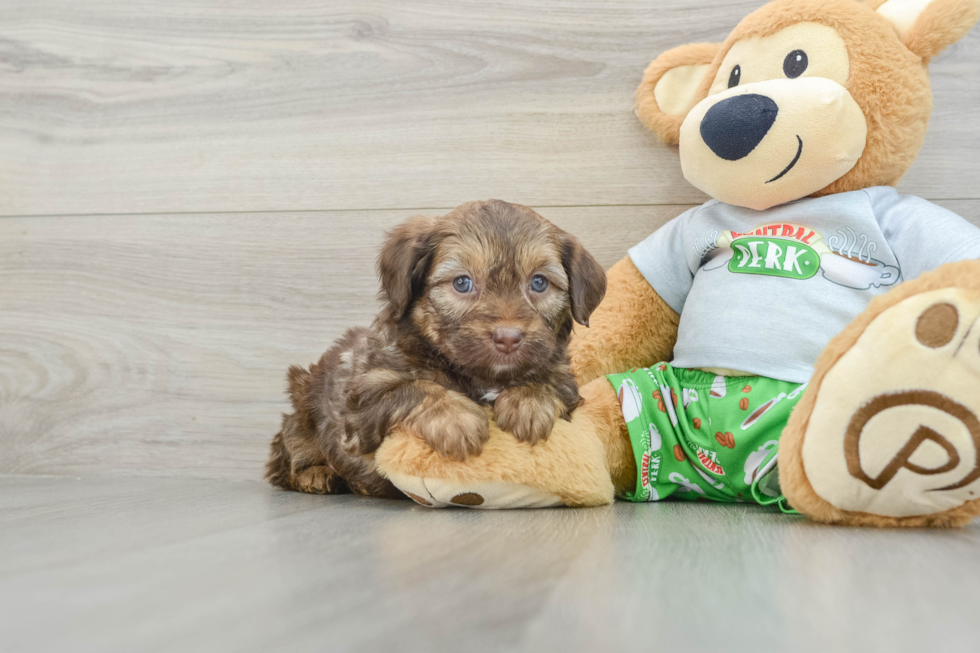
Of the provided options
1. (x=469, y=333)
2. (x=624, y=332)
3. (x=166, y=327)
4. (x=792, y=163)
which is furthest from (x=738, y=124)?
(x=166, y=327)

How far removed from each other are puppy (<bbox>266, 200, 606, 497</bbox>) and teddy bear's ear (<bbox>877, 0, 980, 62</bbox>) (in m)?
0.98

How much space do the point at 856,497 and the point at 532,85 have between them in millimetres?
1671

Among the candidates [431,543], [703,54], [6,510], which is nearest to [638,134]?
[703,54]

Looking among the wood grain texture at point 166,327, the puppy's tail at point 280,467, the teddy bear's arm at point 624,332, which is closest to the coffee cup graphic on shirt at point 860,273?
the teddy bear's arm at point 624,332

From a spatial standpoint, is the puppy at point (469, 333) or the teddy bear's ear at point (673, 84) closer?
the puppy at point (469, 333)

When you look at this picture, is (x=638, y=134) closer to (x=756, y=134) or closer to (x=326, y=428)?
(x=756, y=134)

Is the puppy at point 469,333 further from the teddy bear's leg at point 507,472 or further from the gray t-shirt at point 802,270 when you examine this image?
the gray t-shirt at point 802,270

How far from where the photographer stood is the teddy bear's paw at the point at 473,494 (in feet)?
5.03

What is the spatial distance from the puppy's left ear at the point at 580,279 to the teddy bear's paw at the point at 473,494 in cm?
42

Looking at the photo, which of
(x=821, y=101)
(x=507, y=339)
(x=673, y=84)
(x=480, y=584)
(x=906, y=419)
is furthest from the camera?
(x=673, y=84)

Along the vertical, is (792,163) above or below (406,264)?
above

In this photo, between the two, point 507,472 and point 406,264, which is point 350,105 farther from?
point 507,472

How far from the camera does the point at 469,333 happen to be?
1.53 m

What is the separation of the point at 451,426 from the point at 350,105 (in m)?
1.46
